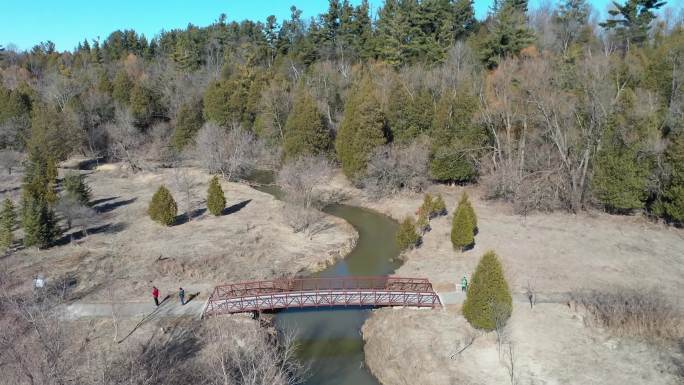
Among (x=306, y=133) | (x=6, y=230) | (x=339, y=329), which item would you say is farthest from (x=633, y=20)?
(x=6, y=230)

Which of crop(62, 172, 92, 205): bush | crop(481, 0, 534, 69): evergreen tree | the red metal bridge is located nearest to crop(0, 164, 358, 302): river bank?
crop(62, 172, 92, 205): bush

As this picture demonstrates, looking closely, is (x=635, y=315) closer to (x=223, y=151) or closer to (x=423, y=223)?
(x=423, y=223)

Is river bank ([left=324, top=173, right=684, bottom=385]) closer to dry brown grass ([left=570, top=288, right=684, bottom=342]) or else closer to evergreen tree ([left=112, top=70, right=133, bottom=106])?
dry brown grass ([left=570, top=288, right=684, bottom=342])

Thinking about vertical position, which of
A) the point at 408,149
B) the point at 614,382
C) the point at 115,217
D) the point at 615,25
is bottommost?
the point at 614,382

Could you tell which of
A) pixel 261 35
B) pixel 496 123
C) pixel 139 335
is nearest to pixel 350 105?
pixel 496 123

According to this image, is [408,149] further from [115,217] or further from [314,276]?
[115,217]
